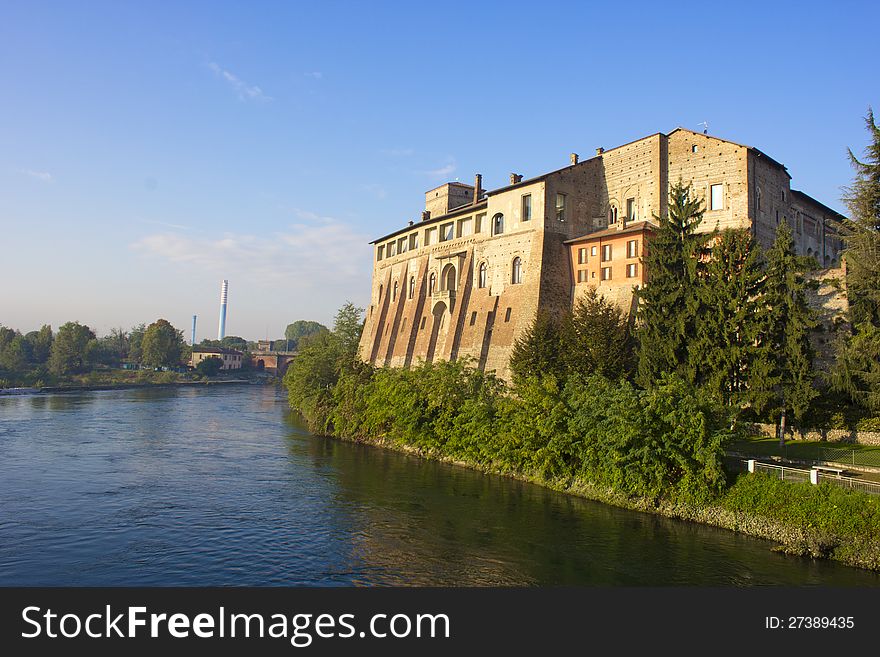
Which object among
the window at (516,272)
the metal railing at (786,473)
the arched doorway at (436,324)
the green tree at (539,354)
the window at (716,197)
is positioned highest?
the window at (716,197)

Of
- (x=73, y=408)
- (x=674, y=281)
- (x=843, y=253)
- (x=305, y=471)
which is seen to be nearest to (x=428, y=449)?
(x=305, y=471)

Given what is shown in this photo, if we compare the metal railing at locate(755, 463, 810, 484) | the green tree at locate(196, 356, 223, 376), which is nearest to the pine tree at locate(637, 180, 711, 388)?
the metal railing at locate(755, 463, 810, 484)

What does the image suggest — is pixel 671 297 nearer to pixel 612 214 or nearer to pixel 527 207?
pixel 612 214

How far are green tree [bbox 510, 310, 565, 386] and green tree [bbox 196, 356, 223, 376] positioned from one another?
98455mm

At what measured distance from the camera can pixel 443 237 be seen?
54719mm

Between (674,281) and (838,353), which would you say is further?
(674,281)

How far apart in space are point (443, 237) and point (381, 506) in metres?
33.7

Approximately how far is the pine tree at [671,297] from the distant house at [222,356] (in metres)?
114

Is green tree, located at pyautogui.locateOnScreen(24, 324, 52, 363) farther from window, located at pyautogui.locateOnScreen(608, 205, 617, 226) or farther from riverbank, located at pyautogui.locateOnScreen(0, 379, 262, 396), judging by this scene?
window, located at pyautogui.locateOnScreen(608, 205, 617, 226)

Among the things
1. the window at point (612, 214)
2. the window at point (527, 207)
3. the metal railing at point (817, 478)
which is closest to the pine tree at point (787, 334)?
the metal railing at point (817, 478)

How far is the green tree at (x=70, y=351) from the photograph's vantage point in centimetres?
10062

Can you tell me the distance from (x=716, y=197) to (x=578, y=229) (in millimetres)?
9760

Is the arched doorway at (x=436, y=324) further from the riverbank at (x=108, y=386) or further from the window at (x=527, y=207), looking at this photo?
the riverbank at (x=108, y=386)

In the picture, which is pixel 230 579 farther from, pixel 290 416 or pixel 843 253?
pixel 290 416
